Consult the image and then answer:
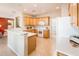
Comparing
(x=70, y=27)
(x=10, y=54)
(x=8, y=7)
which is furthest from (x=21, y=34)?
(x=70, y=27)

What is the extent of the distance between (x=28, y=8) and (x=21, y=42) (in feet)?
1.70

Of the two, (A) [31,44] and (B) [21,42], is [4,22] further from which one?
(A) [31,44]

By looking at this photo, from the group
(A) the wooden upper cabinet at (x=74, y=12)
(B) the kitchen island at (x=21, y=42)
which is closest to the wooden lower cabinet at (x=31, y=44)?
(B) the kitchen island at (x=21, y=42)

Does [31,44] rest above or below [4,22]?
below

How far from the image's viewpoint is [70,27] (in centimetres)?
164

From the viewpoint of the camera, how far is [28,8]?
1.65 meters

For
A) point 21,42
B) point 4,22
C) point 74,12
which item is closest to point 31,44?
point 21,42

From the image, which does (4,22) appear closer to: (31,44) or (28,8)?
(28,8)

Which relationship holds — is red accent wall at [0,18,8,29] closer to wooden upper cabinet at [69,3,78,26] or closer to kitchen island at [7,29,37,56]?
kitchen island at [7,29,37,56]

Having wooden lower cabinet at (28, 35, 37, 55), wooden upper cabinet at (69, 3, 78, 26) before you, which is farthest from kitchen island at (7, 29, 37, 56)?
wooden upper cabinet at (69, 3, 78, 26)

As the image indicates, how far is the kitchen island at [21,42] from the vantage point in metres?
1.67

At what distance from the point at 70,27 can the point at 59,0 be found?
43cm

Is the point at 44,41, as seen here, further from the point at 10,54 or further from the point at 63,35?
the point at 10,54

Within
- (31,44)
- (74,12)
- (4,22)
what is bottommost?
(31,44)
